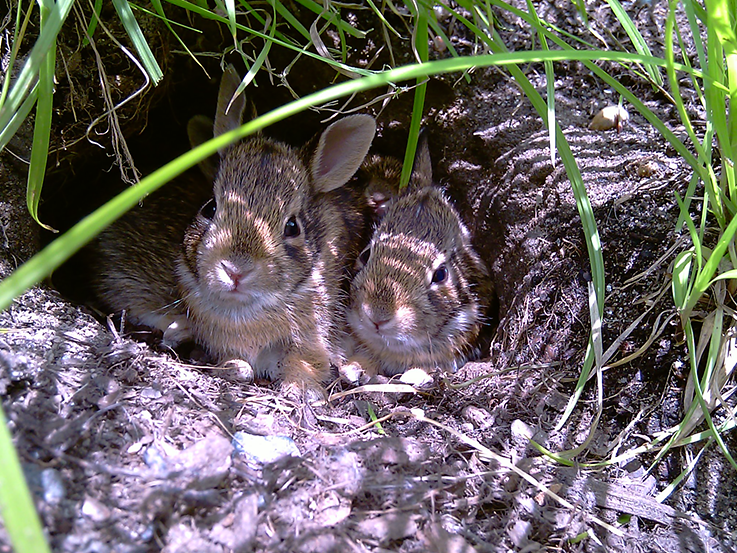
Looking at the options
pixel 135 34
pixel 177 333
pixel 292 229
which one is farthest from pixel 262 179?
pixel 135 34

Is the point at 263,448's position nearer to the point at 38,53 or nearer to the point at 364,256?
the point at 38,53

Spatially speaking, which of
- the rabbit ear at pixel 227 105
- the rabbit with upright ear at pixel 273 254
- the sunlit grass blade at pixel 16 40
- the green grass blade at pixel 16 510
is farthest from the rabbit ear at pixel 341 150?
the green grass blade at pixel 16 510

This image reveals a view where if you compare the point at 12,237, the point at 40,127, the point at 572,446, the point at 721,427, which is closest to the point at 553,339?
the point at 572,446

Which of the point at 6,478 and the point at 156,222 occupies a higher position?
the point at 6,478

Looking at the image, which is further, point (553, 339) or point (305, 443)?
point (553, 339)

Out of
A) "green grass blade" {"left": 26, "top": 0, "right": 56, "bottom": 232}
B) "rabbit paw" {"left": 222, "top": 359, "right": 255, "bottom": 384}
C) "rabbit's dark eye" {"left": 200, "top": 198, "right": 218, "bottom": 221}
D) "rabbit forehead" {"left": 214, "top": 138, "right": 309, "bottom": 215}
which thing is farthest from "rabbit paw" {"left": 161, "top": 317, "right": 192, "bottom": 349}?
"green grass blade" {"left": 26, "top": 0, "right": 56, "bottom": 232}

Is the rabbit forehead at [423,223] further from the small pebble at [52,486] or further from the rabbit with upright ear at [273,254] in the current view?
the small pebble at [52,486]

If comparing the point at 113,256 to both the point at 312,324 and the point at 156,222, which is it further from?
the point at 312,324
